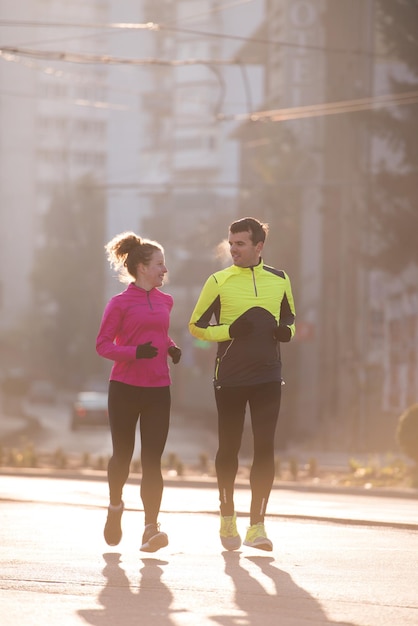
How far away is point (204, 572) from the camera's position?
8812 mm

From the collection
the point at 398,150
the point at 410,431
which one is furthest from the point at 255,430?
the point at 398,150

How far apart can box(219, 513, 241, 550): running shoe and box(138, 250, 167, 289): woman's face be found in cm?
142

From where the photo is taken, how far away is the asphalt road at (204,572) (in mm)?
7379

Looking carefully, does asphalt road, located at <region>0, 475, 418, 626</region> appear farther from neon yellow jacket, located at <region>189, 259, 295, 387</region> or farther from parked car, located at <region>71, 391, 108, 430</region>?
parked car, located at <region>71, 391, 108, 430</region>

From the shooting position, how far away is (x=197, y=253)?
8712cm

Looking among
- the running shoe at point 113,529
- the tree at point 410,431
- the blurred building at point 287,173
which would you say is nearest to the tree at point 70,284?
the blurred building at point 287,173

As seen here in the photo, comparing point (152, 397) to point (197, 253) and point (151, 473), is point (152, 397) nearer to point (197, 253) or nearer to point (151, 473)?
point (151, 473)

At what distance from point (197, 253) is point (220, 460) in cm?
7713

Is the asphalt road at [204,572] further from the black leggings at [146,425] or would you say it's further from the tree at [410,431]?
the tree at [410,431]

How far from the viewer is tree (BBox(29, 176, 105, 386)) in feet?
343

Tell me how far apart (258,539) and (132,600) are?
84.0 inches

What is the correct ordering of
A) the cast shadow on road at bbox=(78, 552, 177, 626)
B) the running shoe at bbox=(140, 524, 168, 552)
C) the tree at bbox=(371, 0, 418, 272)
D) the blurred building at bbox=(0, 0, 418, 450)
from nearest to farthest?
the cast shadow on road at bbox=(78, 552, 177, 626) → the running shoe at bbox=(140, 524, 168, 552) → the tree at bbox=(371, 0, 418, 272) → the blurred building at bbox=(0, 0, 418, 450)

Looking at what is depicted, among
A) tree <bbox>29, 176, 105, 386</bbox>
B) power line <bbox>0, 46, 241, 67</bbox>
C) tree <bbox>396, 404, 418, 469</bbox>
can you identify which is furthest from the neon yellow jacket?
tree <bbox>29, 176, 105, 386</bbox>

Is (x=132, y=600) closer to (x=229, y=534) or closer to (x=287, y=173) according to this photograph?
(x=229, y=534)
